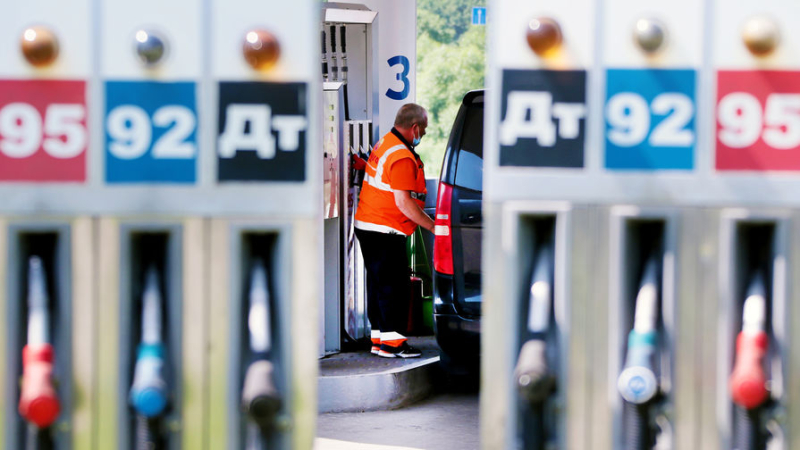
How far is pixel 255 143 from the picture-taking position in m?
2.29

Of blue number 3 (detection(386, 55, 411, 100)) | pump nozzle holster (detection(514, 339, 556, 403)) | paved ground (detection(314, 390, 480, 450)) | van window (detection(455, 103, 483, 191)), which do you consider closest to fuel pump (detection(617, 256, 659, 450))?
pump nozzle holster (detection(514, 339, 556, 403))

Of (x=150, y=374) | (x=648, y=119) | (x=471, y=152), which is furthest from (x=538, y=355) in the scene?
(x=471, y=152)

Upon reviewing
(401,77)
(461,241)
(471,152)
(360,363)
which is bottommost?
(360,363)

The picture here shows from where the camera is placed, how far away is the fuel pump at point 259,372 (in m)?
2.27

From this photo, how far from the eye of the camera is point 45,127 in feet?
7.50

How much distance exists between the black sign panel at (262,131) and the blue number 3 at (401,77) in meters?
7.70

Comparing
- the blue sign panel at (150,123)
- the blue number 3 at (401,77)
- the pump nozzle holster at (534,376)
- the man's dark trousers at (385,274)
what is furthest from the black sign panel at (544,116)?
the blue number 3 at (401,77)

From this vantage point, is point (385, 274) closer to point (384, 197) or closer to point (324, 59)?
point (384, 197)

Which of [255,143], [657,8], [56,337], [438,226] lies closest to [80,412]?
[56,337]

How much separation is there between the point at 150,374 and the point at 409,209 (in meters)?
4.98

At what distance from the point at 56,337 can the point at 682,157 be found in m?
1.36

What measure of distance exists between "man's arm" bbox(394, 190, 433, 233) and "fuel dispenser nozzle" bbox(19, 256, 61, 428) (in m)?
4.91

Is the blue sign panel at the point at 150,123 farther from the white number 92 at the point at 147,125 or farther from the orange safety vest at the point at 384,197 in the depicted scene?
the orange safety vest at the point at 384,197

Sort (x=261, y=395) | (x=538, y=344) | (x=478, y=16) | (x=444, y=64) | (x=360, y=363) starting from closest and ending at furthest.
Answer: (x=261, y=395) → (x=538, y=344) → (x=360, y=363) → (x=478, y=16) → (x=444, y=64)
